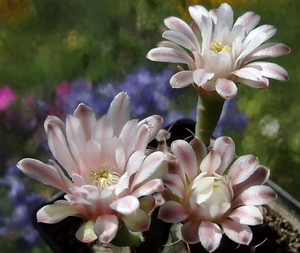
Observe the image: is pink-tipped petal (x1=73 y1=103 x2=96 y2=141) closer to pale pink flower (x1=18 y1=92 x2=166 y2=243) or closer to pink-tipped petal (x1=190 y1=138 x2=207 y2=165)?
pale pink flower (x1=18 y1=92 x2=166 y2=243)

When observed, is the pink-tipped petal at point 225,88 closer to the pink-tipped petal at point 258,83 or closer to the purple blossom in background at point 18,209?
the pink-tipped petal at point 258,83

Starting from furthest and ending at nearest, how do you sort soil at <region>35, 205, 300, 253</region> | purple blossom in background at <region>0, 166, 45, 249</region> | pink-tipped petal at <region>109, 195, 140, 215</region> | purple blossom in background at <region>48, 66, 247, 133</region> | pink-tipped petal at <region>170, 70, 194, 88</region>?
purple blossom in background at <region>48, 66, 247, 133</region> < purple blossom in background at <region>0, 166, 45, 249</region> < soil at <region>35, 205, 300, 253</region> < pink-tipped petal at <region>170, 70, 194, 88</region> < pink-tipped petal at <region>109, 195, 140, 215</region>

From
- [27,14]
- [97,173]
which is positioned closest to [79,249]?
[97,173]

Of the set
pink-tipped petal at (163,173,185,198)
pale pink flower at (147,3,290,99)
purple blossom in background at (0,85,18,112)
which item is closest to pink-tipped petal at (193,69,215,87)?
pale pink flower at (147,3,290,99)

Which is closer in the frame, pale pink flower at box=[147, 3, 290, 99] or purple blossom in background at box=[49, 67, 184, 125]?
pale pink flower at box=[147, 3, 290, 99]

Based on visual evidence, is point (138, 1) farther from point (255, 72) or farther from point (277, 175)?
point (255, 72)

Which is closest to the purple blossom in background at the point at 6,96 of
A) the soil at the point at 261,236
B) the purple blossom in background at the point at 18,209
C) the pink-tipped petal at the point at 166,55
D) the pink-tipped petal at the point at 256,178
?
the purple blossom in background at the point at 18,209
